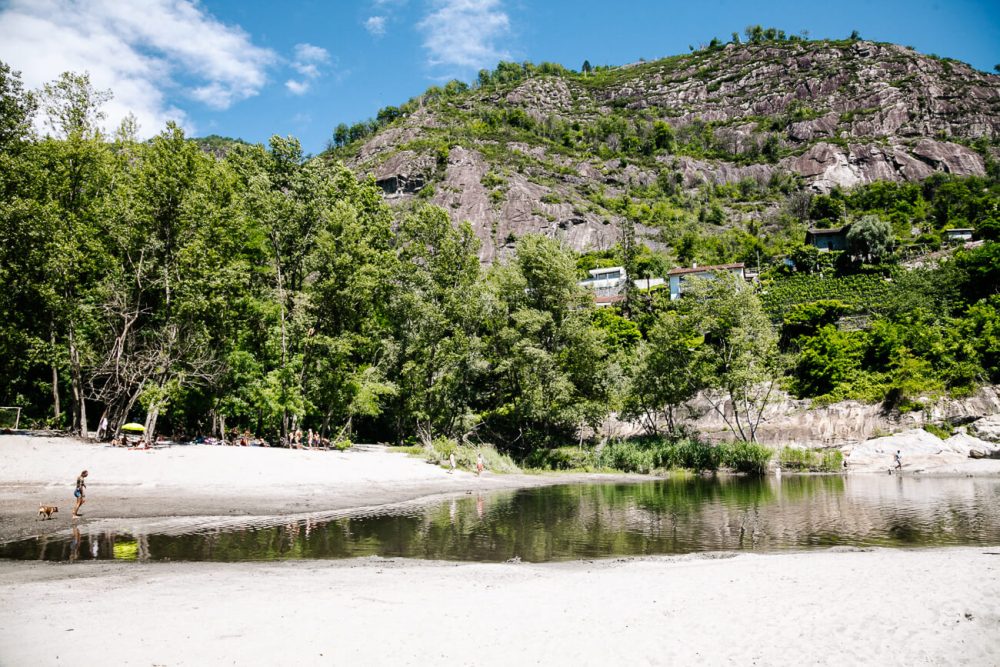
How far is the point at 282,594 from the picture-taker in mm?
10828

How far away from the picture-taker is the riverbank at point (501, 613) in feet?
25.7

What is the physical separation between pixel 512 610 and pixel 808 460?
134ft

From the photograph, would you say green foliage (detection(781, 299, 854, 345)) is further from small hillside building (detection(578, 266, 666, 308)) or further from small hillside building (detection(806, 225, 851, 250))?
small hillside building (detection(578, 266, 666, 308))

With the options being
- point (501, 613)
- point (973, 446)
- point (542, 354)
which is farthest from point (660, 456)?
point (501, 613)

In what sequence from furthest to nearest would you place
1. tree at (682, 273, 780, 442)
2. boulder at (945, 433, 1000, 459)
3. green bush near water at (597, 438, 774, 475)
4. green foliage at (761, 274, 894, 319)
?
1. green foliage at (761, 274, 894, 319)
2. tree at (682, 273, 780, 442)
3. green bush near water at (597, 438, 774, 475)
4. boulder at (945, 433, 1000, 459)

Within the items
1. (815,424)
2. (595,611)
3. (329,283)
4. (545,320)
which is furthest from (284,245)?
(815,424)

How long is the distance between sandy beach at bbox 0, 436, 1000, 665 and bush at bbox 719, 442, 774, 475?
91.7 ft

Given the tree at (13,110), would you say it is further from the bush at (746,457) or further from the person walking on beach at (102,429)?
the bush at (746,457)

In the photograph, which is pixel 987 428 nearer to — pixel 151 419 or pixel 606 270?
pixel 151 419

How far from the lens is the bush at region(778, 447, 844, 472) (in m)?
42.8

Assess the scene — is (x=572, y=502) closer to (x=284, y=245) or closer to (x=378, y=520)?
(x=378, y=520)

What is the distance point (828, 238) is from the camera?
333 ft

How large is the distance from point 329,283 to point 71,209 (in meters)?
14.9

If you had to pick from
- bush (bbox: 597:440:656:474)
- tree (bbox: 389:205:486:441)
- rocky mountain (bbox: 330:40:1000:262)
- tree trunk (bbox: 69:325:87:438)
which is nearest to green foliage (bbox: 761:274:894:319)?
bush (bbox: 597:440:656:474)
